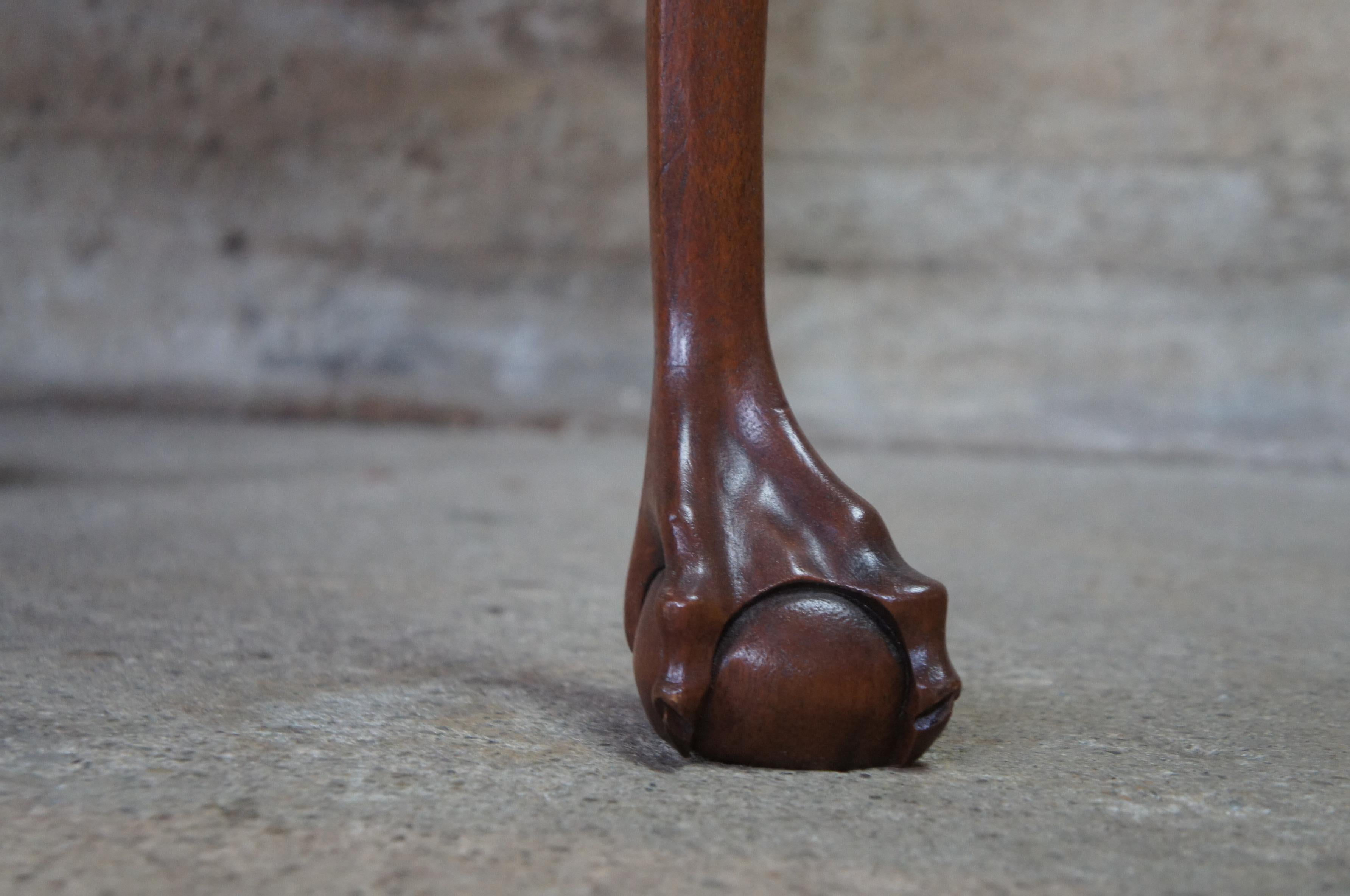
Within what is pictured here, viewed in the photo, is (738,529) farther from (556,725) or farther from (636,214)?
(636,214)

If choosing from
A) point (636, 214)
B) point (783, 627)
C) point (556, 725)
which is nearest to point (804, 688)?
point (783, 627)

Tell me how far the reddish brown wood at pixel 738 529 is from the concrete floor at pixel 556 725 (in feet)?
0.11

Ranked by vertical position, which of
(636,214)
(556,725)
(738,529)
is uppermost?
(636,214)

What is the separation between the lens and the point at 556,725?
2.12ft

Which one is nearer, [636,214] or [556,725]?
[556,725]

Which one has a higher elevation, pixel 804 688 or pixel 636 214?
pixel 636 214

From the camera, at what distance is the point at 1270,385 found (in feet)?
7.79

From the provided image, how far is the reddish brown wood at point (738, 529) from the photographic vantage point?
1.82ft

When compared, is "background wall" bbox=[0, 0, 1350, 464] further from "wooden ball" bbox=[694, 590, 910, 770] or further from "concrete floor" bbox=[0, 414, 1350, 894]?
"wooden ball" bbox=[694, 590, 910, 770]

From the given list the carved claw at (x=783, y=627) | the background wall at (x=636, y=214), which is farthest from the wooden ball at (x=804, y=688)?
the background wall at (x=636, y=214)

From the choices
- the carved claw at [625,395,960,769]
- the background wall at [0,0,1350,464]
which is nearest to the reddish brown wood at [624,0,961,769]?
the carved claw at [625,395,960,769]

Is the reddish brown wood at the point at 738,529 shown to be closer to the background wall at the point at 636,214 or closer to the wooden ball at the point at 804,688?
the wooden ball at the point at 804,688

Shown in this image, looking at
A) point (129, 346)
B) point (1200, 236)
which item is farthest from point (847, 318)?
point (129, 346)

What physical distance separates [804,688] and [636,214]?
221cm
